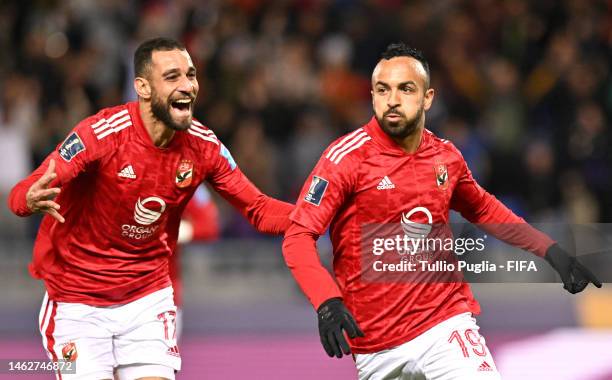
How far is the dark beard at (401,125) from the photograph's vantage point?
17.8 feet

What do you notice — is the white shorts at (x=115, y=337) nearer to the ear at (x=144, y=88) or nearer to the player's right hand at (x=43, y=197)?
the player's right hand at (x=43, y=197)

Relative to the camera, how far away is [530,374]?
8703 mm

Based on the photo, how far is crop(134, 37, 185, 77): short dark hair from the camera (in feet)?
19.2

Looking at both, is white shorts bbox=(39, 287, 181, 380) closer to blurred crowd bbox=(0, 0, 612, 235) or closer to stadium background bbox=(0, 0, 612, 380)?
stadium background bbox=(0, 0, 612, 380)

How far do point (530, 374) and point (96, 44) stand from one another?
276 inches

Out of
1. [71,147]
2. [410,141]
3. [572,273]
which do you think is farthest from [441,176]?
[71,147]

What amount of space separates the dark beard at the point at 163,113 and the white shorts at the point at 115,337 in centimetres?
87

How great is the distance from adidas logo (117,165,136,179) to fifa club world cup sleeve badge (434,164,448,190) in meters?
1.46

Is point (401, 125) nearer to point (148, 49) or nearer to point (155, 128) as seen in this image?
point (155, 128)

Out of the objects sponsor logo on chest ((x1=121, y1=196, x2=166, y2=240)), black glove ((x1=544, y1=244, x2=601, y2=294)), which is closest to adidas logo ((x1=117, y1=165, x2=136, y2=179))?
sponsor logo on chest ((x1=121, y1=196, x2=166, y2=240))

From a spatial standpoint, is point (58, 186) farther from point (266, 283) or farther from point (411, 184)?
point (266, 283)

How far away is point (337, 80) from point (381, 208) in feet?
24.8

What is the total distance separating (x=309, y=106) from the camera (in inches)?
489

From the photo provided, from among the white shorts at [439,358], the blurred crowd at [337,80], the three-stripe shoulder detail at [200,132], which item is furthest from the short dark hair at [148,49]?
the blurred crowd at [337,80]
